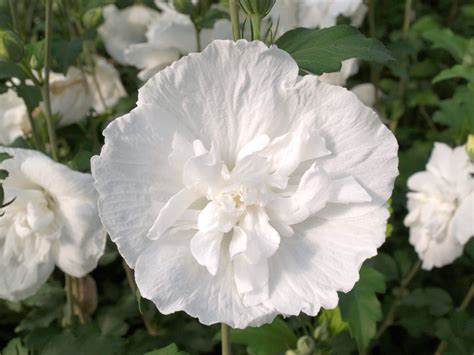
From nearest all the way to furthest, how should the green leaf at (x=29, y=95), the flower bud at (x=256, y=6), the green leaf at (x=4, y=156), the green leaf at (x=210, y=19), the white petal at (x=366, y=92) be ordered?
the flower bud at (x=256, y=6)
the green leaf at (x=4, y=156)
the green leaf at (x=29, y=95)
the green leaf at (x=210, y=19)
the white petal at (x=366, y=92)

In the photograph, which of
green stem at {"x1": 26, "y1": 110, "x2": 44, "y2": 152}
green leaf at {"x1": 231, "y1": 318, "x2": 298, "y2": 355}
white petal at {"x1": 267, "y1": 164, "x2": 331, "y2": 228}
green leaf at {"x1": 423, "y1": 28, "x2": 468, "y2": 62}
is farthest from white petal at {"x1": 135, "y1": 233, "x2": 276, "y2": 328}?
green leaf at {"x1": 423, "y1": 28, "x2": 468, "y2": 62}

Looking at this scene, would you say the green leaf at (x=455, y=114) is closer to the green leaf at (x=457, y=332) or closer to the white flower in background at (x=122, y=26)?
the green leaf at (x=457, y=332)

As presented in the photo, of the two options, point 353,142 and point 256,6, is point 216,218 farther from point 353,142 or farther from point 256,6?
point 256,6

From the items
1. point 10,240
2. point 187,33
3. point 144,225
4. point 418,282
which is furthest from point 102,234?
point 418,282

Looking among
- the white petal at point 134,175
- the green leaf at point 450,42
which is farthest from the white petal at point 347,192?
the green leaf at point 450,42

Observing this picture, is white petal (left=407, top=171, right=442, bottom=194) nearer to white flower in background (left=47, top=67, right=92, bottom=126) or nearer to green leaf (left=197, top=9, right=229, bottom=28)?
green leaf (left=197, top=9, right=229, bottom=28)

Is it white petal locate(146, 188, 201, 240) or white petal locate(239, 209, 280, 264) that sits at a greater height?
white petal locate(146, 188, 201, 240)

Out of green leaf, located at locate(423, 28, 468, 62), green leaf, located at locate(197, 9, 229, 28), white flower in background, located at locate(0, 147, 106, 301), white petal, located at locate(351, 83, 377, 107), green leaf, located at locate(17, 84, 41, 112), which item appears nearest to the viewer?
white flower in background, located at locate(0, 147, 106, 301)

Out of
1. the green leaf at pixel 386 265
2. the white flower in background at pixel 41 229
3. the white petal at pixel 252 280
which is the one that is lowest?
the green leaf at pixel 386 265
